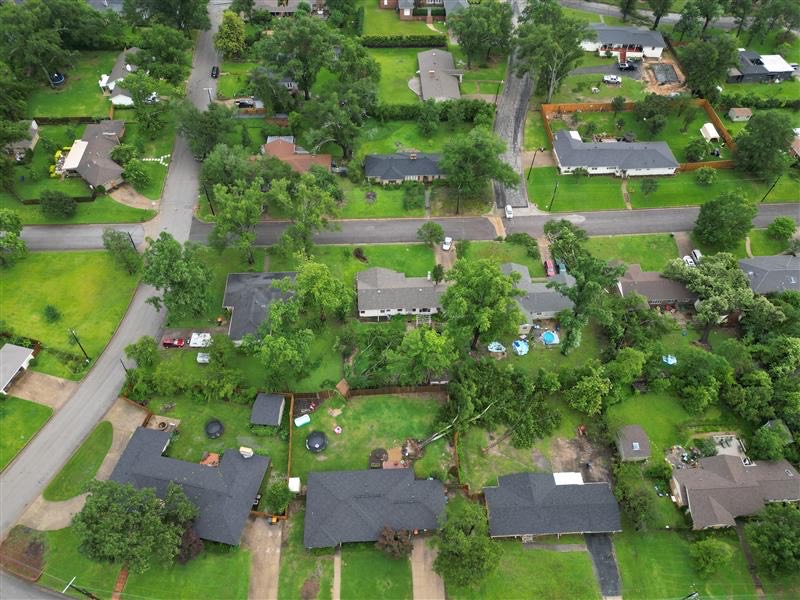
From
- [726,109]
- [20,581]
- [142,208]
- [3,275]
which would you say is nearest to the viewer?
[20,581]

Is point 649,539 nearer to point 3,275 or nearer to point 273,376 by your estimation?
point 273,376

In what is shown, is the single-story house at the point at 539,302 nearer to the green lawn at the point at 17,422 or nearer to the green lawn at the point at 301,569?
the green lawn at the point at 301,569

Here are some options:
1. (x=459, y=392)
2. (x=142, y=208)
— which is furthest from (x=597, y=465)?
(x=142, y=208)

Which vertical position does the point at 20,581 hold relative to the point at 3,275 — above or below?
below

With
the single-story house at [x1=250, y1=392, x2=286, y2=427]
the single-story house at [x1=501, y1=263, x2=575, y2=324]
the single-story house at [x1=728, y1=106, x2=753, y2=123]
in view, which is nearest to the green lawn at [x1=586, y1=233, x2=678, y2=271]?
the single-story house at [x1=501, y1=263, x2=575, y2=324]

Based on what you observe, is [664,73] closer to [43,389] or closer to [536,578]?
[536,578]

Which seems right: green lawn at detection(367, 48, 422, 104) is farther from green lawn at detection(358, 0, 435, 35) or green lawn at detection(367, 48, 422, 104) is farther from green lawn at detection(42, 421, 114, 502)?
green lawn at detection(42, 421, 114, 502)
